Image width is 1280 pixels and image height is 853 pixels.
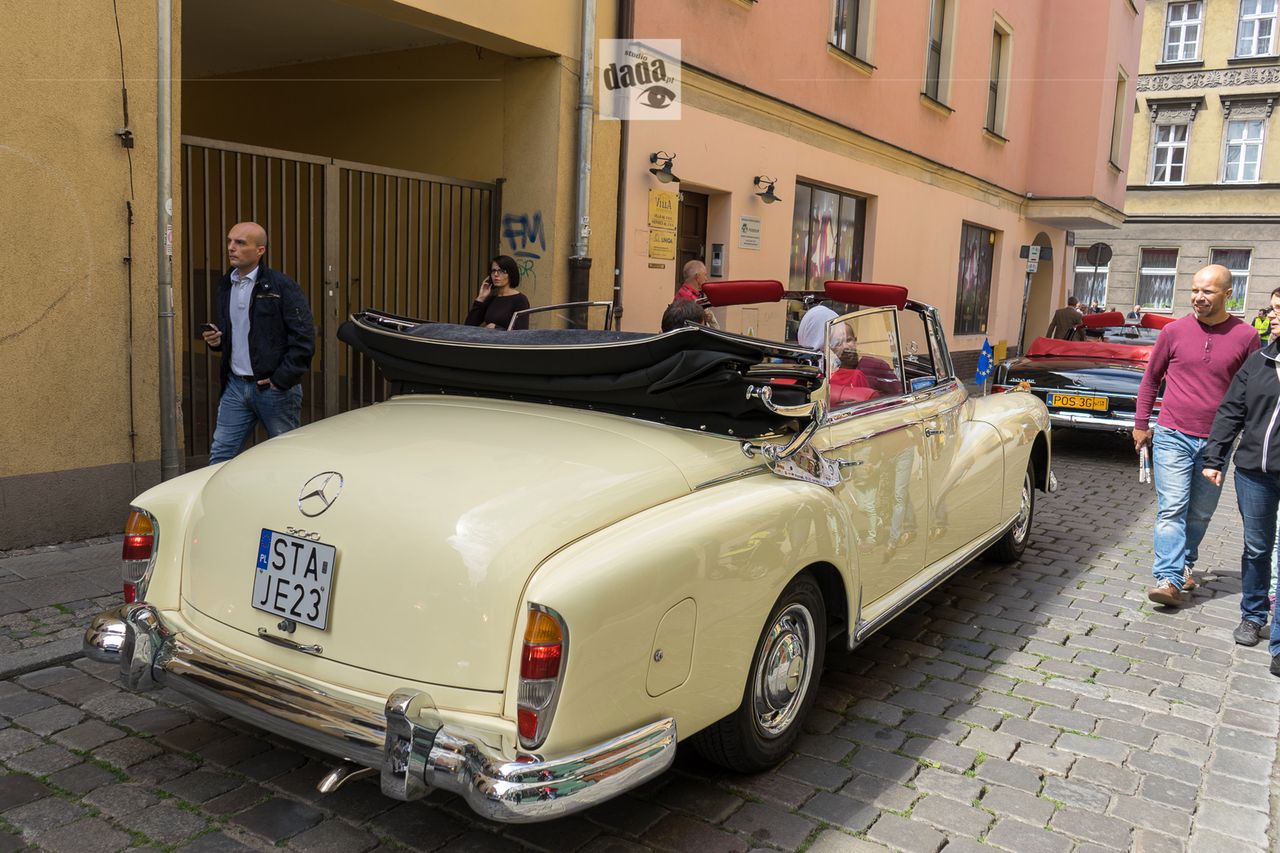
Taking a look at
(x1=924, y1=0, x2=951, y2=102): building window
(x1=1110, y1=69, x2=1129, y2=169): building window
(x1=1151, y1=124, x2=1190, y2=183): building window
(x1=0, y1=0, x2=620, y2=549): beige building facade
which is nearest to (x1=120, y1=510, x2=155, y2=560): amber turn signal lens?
(x1=0, y1=0, x2=620, y2=549): beige building facade

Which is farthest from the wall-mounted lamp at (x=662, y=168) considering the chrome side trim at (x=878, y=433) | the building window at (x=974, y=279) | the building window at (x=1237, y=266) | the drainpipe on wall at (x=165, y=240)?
the building window at (x=1237, y=266)

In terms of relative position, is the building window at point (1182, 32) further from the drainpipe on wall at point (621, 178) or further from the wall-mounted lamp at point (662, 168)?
the drainpipe on wall at point (621, 178)

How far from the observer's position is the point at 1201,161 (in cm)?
3512

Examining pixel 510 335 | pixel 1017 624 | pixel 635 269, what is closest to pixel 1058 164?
pixel 635 269

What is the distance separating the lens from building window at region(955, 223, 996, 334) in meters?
18.1

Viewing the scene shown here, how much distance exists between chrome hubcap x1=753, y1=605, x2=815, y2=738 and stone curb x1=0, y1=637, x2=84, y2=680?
2.75 meters

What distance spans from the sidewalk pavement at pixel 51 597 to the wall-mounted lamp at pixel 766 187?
302 inches

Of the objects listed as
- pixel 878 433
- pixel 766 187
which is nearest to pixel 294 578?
pixel 878 433

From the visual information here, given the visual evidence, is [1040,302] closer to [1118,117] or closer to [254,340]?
[1118,117]

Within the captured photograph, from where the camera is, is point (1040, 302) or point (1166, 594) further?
point (1040, 302)

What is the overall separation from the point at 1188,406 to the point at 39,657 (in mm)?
5788

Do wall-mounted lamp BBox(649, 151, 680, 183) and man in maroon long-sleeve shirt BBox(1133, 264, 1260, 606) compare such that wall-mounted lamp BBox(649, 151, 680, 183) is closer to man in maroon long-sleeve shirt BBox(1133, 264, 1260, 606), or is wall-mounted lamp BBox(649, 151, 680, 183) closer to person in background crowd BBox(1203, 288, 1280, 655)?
man in maroon long-sleeve shirt BBox(1133, 264, 1260, 606)

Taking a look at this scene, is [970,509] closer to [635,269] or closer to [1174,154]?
[635,269]

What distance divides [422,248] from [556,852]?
663 centimetres
